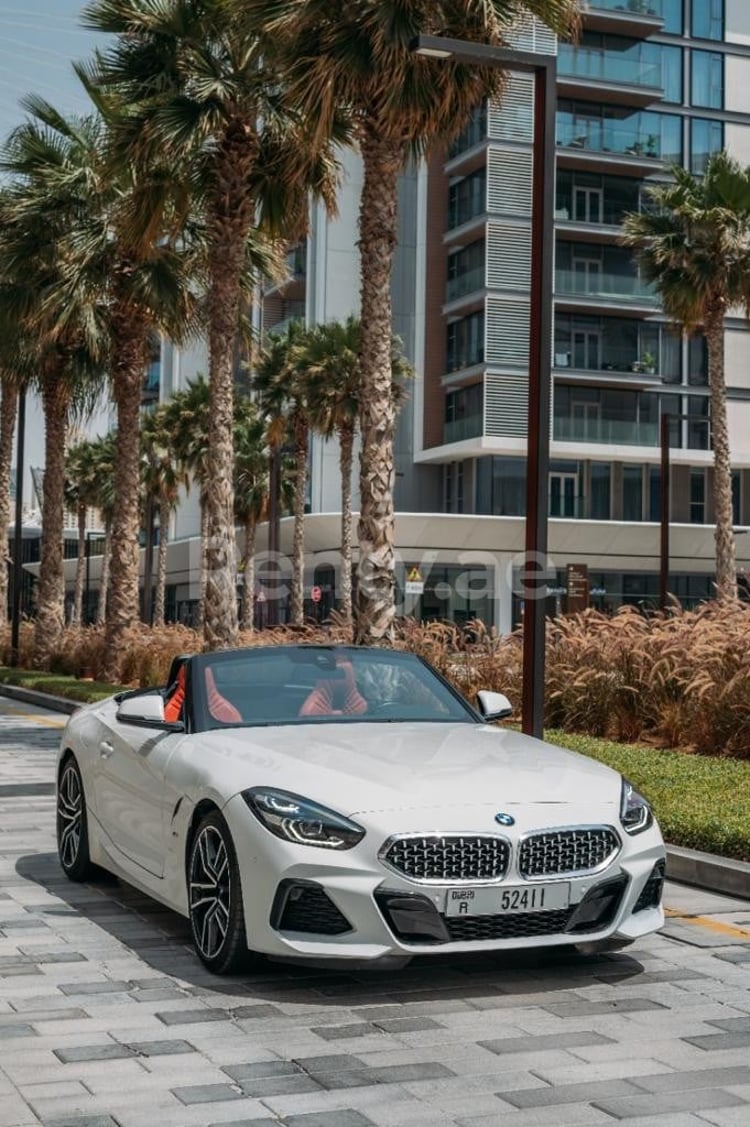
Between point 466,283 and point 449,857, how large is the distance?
5874cm

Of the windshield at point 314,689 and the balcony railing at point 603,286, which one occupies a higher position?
the balcony railing at point 603,286

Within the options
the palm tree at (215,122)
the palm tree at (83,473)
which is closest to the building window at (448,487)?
the palm tree at (83,473)

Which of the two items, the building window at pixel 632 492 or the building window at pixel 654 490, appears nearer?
the building window at pixel 632 492

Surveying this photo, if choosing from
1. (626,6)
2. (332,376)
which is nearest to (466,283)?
(626,6)

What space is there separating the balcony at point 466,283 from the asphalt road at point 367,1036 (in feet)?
183

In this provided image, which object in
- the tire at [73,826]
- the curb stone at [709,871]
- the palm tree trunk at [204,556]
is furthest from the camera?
the palm tree trunk at [204,556]

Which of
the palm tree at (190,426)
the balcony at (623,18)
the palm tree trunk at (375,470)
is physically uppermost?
the balcony at (623,18)

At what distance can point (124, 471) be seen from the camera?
29.2m

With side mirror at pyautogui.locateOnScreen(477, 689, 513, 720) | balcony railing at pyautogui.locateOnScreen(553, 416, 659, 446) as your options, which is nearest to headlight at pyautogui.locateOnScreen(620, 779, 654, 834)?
side mirror at pyautogui.locateOnScreen(477, 689, 513, 720)

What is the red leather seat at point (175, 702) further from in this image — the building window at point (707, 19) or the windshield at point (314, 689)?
the building window at point (707, 19)

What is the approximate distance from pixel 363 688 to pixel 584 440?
55.5m

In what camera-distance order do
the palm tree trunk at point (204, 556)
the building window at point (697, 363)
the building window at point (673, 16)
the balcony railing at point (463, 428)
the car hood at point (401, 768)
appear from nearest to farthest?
the car hood at point (401, 768) → the palm tree trunk at point (204, 556) → the balcony railing at point (463, 428) → the building window at point (673, 16) → the building window at point (697, 363)

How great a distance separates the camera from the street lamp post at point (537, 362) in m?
13.1

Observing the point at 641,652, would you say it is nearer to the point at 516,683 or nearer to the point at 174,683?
the point at 516,683
